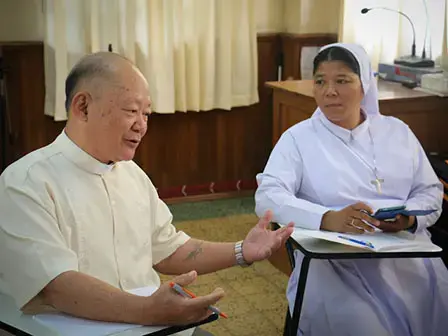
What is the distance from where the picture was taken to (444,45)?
3.76 meters

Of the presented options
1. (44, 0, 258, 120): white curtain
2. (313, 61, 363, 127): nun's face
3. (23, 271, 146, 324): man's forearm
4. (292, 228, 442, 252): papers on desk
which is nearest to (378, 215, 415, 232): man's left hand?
(292, 228, 442, 252): papers on desk

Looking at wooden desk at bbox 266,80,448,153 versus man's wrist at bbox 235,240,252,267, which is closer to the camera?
man's wrist at bbox 235,240,252,267

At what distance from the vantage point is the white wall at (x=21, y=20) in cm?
430

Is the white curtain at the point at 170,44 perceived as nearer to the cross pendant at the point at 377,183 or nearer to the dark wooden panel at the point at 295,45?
the dark wooden panel at the point at 295,45

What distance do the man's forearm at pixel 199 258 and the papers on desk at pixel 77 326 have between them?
448 mm

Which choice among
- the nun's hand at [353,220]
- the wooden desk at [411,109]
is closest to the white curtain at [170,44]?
the wooden desk at [411,109]

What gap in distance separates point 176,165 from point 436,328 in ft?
9.21

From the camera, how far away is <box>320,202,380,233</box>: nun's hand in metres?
2.22

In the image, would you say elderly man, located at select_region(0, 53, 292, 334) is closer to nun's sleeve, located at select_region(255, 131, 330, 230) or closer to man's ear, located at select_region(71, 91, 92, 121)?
man's ear, located at select_region(71, 91, 92, 121)

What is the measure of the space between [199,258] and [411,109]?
1689 millimetres

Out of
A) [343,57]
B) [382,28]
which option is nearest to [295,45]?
[382,28]

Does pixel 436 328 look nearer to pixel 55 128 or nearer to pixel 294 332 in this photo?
pixel 294 332

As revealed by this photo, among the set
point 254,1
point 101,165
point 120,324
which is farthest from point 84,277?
point 254,1

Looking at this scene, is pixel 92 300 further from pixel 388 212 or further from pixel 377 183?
pixel 377 183
